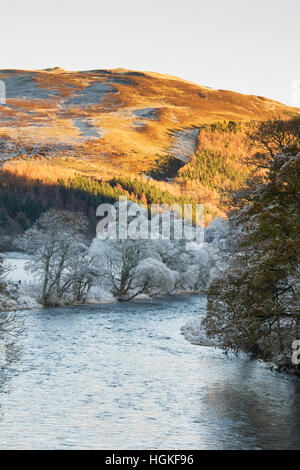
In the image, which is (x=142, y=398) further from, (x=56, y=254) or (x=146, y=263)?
(x=146, y=263)

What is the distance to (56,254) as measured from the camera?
6925 cm

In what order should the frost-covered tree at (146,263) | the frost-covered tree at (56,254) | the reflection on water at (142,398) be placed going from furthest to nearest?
the frost-covered tree at (146,263), the frost-covered tree at (56,254), the reflection on water at (142,398)

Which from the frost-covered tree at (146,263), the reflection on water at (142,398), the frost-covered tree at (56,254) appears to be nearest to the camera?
the reflection on water at (142,398)

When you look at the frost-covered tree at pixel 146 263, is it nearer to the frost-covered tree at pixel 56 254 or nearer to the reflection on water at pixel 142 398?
the frost-covered tree at pixel 56 254

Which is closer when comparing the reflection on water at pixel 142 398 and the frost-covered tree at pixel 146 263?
the reflection on water at pixel 142 398

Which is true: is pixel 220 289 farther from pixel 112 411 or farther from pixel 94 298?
pixel 94 298

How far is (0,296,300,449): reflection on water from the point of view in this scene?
70.9 feet

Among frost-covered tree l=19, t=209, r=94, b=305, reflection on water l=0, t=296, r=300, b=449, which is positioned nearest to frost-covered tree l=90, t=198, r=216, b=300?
frost-covered tree l=19, t=209, r=94, b=305

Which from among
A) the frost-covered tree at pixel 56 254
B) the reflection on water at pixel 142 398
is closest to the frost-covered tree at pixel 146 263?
the frost-covered tree at pixel 56 254

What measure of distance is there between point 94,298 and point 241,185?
40.7m

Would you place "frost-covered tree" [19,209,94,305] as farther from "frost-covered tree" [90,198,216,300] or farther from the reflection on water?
the reflection on water

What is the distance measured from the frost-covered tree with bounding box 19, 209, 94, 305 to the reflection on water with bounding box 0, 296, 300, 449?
20.3 meters

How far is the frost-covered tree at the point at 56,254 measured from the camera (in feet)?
222

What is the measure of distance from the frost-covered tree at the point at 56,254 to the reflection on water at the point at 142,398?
20328 mm
